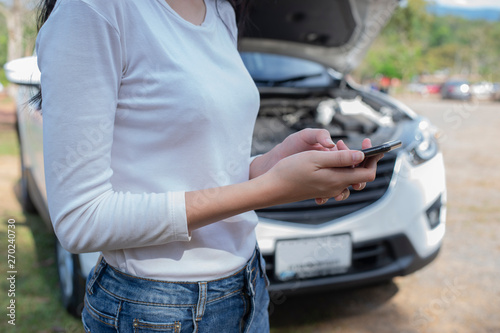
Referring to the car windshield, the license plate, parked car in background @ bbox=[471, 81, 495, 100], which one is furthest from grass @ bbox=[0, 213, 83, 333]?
parked car in background @ bbox=[471, 81, 495, 100]

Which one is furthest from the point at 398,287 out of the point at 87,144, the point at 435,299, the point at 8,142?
the point at 8,142

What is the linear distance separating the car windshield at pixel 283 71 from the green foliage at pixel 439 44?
9029 mm

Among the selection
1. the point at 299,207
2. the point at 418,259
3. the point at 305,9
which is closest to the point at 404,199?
the point at 418,259

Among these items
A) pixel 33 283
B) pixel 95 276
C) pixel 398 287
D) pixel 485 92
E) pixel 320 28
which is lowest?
pixel 485 92

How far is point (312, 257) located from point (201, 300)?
49.7 inches

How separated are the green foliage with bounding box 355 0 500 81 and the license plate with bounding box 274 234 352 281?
10.4 meters

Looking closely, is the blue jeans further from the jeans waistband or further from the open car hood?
the open car hood

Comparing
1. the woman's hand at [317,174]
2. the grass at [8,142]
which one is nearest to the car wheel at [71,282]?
the woman's hand at [317,174]

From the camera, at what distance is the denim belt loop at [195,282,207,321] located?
2.62ft

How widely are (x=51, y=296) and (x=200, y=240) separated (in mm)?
2119

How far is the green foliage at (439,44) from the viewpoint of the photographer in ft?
64.8

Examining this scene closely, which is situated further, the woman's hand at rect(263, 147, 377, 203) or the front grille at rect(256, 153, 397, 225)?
the front grille at rect(256, 153, 397, 225)

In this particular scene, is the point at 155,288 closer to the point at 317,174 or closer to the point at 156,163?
the point at 156,163

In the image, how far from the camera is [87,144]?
66 cm
